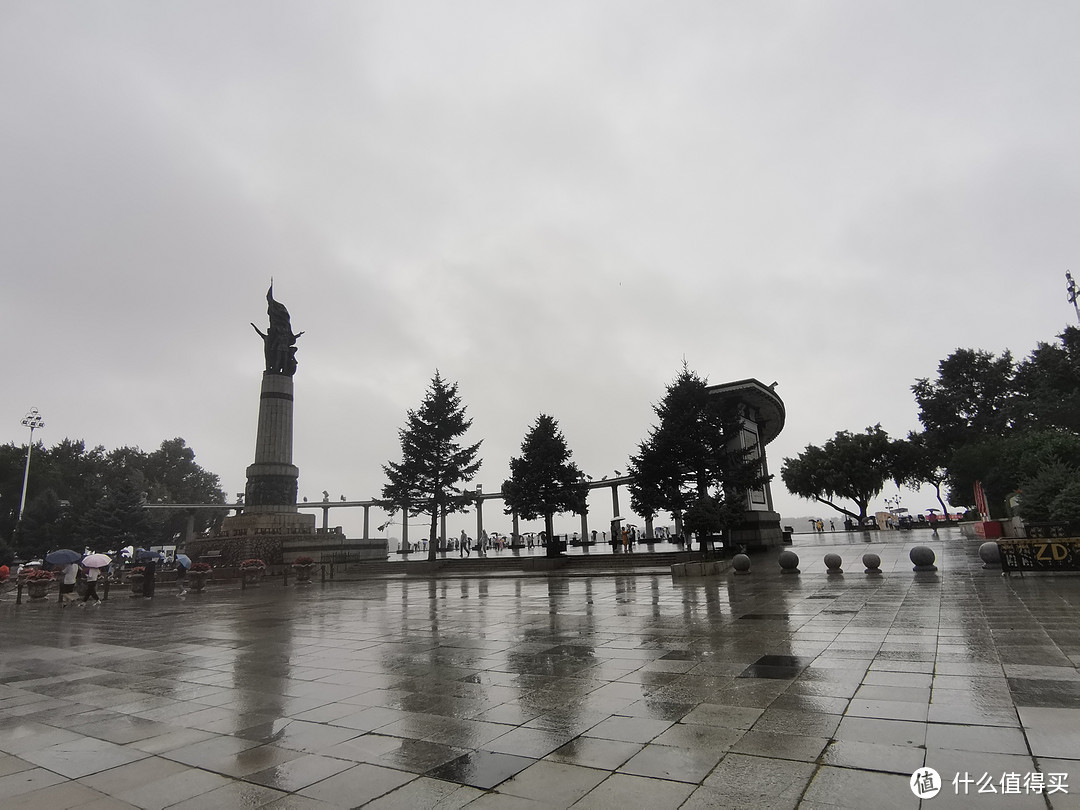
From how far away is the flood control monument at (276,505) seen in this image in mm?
35969

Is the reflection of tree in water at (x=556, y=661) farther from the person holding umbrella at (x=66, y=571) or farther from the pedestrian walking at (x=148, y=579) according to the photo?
the pedestrian walking at (x=148, y=579)

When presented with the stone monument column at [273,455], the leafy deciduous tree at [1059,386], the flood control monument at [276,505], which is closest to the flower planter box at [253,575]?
the flood control monument at [276,505]

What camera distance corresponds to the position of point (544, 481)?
3728cm

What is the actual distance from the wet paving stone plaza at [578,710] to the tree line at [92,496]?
151ft

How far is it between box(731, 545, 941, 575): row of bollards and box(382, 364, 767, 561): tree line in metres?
4.81

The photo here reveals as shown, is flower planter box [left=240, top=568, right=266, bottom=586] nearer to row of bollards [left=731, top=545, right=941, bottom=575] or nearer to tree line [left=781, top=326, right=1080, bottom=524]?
row of bollards [left=731, top=545, right=941, bottom=575]

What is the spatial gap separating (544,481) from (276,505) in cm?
1826

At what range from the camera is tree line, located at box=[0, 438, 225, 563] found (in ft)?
165

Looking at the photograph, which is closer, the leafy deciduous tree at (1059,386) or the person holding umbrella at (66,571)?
the person holding umbrella at (66,571)

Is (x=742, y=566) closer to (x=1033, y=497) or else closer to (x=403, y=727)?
(x=1033, y=497)

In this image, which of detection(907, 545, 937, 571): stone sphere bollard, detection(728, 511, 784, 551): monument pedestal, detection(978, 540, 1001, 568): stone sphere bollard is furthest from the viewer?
detection(728, 511, 784, 551): monument pedestal

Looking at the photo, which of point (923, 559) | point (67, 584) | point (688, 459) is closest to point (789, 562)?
point (923, 559)

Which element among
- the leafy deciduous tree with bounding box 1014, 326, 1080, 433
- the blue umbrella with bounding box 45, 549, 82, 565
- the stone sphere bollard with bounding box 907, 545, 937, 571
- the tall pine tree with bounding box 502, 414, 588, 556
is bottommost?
the stone sphere bollard with bounding box 907, 545, 937, 571

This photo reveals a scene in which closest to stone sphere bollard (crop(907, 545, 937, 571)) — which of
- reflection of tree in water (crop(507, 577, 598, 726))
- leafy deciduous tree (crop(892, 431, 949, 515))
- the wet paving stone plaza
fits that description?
the wet paving stone plaza
